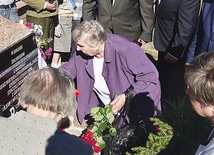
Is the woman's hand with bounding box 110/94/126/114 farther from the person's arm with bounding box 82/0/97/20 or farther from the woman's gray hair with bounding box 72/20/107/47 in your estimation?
the person's arm with bounding box 82/0/97/20

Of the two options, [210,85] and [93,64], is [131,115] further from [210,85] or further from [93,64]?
[210,85]

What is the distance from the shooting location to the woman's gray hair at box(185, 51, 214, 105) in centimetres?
221

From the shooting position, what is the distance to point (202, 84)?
2234mm

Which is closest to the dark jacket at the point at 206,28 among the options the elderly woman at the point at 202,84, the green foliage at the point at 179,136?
the green foliage at the point at 179,136

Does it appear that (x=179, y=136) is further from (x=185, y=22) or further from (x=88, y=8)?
(x=88, y=8)

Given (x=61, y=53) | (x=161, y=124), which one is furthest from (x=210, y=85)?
(x=61, y=53)

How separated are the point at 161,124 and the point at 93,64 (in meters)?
1.29

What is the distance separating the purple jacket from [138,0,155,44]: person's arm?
0.97m

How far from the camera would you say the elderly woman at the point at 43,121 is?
217 cm

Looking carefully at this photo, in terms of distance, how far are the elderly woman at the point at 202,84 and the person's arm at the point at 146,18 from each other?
95.4 inches

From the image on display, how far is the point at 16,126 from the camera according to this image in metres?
2.22

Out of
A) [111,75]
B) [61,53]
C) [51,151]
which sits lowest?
[61,53]

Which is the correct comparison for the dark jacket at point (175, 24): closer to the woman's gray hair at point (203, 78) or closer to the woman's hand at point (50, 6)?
the woman's hand at point (50, 6)

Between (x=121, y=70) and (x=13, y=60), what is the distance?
922mm
